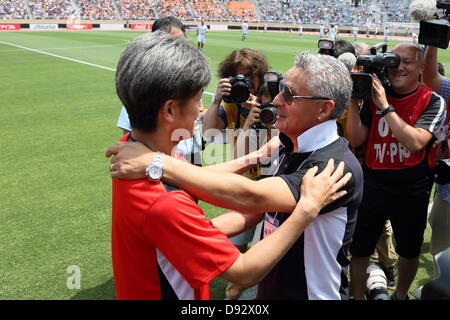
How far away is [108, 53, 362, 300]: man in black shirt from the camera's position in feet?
6.23

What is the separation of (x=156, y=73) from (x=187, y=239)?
2.10 feet

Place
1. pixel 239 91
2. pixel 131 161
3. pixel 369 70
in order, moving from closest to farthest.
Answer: pixel 131 161 → pixel 369 70 → pixel 239 91

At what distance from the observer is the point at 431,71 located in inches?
152

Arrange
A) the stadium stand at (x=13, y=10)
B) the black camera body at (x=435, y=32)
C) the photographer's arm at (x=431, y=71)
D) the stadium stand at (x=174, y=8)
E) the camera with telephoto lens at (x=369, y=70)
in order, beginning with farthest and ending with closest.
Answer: the stadium stand at (x=174, y=8), the stadium stand at (x=13, y=10), the photographer's arm at (x=431, y=71), the black camera body at (x=435, y=32), the camera with telephoto lens at (x=369, y=70)

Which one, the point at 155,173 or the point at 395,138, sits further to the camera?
the point at 395,138

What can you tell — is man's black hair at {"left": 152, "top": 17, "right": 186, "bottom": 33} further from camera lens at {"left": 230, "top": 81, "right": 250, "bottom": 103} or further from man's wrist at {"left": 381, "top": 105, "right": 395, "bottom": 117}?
man's wrist at {"left": 381, "top": 105, "right": 395, "bottom": 117}

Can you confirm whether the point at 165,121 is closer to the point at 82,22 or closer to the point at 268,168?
the point at 268,168

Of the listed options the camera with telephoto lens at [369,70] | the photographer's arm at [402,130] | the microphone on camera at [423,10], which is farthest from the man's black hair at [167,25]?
the microphone on camera at [423,10]

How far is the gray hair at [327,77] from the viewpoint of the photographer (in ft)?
6.93

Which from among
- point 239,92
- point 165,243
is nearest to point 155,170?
point 165,243

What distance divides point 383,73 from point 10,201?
4.94 m

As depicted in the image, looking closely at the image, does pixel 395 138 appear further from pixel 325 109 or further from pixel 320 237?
pixel 320 237

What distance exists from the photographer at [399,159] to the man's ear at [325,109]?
4.32 ft

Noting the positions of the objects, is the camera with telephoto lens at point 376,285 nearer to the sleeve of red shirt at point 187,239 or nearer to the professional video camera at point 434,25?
the professional video camera at point 434,25
